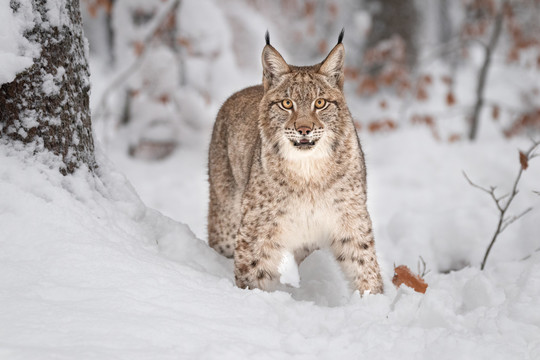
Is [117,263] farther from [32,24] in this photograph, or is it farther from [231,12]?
[231,12]

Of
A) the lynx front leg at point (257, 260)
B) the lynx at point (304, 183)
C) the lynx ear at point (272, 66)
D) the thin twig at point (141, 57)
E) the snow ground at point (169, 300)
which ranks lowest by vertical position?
the snow ground at point (169, 300)

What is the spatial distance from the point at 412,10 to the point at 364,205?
357 inches

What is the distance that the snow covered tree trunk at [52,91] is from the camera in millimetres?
2590

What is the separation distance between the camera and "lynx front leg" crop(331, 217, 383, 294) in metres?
3.13

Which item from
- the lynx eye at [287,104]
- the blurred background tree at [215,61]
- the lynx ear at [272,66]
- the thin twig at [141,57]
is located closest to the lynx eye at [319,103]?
the lynx eye at [287,104]

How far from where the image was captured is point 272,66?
10.8 ft

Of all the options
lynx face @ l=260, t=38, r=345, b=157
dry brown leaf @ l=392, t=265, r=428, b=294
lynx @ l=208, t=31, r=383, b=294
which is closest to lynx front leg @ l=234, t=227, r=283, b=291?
lynx @ l=208, t=31, r=383, b=294

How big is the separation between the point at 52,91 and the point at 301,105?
1.36 meters

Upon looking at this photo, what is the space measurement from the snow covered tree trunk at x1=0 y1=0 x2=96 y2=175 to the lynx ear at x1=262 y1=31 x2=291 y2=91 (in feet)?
3.49

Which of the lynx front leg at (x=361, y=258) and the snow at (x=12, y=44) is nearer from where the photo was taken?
the snow at (x=12, y=44)

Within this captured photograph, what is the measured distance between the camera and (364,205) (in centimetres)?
319

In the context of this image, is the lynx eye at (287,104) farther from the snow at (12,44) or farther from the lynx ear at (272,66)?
the snow at (12,44)

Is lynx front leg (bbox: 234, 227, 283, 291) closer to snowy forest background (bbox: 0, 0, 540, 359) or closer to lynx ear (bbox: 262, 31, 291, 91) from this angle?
snowy forest background (bbox: 0, 0, 540, 359)

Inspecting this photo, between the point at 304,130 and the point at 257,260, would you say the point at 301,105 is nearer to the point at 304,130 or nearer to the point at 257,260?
the point at 304,130
